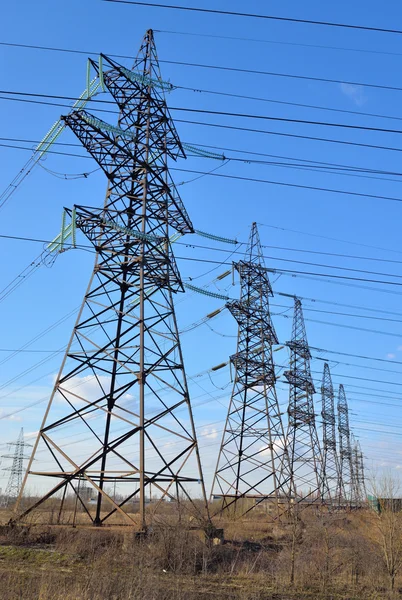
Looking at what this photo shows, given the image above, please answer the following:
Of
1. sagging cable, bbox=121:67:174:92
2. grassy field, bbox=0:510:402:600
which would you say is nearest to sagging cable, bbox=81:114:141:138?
sagging cable, bbox=121:67:174:92

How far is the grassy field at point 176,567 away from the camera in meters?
9.96

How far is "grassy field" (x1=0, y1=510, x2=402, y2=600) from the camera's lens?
996 cm

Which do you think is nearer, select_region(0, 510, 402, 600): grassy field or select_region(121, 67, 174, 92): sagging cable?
select_region(0, 510, 402, 600): grassy field

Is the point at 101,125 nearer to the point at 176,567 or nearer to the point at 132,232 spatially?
the point at 132,232

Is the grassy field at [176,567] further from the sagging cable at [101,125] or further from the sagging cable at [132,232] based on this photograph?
the sagging cable at [101,125]

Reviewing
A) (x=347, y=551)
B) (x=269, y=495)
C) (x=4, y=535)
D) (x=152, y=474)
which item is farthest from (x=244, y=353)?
(x=4, y=535)

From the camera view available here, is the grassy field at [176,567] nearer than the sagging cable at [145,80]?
Yes

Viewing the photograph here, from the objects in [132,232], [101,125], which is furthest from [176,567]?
[101,125]

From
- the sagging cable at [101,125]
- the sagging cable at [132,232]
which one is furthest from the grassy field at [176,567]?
the sagging cable at [101,125]

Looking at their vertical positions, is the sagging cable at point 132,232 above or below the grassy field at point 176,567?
above

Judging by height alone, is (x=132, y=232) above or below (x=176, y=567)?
above

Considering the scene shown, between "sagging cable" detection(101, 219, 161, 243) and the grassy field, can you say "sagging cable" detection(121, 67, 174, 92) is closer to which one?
"sagging cable" detection(101, 219, 161, 243)

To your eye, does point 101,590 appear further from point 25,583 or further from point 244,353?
point 244,353

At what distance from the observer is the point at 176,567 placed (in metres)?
13.7
